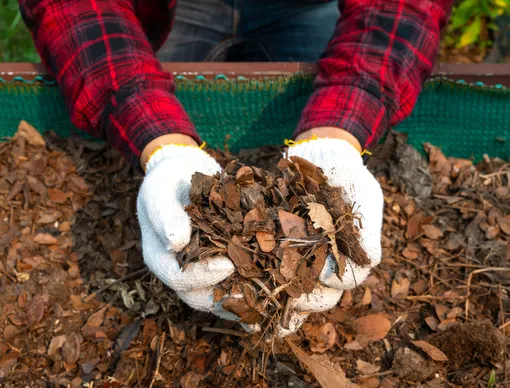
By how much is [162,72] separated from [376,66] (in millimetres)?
752

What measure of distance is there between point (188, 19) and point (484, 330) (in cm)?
182

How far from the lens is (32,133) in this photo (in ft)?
7.40

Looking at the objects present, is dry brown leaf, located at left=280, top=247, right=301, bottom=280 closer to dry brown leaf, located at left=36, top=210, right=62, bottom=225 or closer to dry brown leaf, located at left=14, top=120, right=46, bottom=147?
dry brown leaf, located at left=36, top=210, right=62, bottom=225

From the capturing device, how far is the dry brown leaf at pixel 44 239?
2023 mm

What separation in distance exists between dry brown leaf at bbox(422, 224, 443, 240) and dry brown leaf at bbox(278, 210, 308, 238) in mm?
791

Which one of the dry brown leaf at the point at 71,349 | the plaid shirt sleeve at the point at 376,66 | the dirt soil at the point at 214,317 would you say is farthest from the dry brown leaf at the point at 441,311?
the dry brown leaf at the point at 71,349

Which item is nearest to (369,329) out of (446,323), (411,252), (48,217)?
(446,323)

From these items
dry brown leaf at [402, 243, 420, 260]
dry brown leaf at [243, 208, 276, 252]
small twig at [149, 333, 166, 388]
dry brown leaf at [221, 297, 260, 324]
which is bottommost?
small twig at [149, 333, 166, 388]

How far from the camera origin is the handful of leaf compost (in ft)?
4.56

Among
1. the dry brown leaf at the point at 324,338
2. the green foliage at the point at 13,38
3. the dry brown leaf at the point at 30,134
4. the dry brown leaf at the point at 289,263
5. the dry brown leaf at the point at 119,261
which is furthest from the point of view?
the green foliage at the point at 13,38

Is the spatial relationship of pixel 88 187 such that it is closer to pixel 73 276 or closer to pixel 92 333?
pixel 73 276

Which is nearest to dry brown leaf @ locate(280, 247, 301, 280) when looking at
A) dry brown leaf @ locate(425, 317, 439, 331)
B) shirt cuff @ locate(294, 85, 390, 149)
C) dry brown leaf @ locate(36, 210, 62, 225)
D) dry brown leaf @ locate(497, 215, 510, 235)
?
shirt cuff @ locate(294, 85, 390, 149)

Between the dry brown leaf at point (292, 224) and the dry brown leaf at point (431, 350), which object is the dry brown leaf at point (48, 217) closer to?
the dry brown leaf at point (292, 224)

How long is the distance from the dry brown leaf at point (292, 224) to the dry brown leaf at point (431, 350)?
0.62 m
